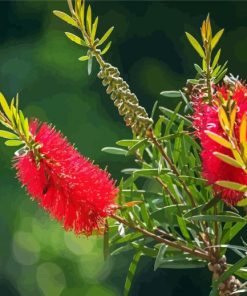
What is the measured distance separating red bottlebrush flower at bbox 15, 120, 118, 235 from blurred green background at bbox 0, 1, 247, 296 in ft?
7.26

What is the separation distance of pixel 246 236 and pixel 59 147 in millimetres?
1642

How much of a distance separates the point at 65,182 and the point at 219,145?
9cm

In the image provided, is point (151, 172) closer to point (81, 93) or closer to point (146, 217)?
point (146, 217)

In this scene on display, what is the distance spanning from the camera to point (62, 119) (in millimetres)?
2984

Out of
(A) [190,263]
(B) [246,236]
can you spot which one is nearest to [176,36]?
(B) [246,236]

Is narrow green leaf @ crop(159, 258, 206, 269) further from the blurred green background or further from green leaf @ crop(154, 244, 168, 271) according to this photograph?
the blurred green background

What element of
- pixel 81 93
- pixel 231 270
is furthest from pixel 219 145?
pixel 81 93

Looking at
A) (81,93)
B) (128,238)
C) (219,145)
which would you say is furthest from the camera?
(81,93)

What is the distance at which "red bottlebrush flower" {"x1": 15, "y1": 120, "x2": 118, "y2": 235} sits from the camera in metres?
0.55

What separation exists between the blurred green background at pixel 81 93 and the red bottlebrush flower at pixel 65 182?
7.26 ft

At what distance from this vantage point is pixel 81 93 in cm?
310

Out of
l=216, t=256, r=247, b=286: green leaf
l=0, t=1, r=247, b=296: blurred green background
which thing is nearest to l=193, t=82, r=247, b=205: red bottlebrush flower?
l=216, t=256, r=247, b=286: green leaf

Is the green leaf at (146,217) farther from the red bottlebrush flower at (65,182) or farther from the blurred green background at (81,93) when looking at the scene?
the blurred green background at (81,93)

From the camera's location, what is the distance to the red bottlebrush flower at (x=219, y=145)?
0.52 metres
